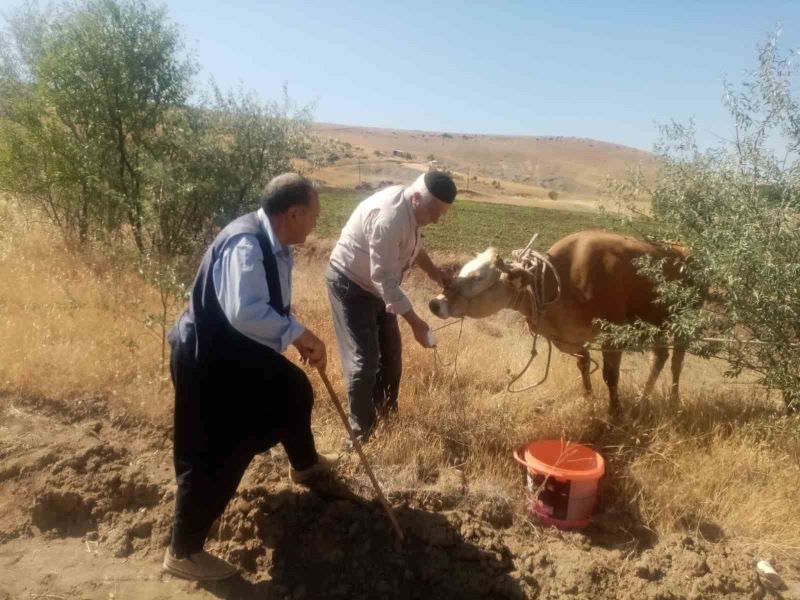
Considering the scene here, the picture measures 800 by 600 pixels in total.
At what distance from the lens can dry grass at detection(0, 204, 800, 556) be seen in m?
3.71

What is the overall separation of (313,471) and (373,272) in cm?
123

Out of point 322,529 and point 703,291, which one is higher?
point 703,291

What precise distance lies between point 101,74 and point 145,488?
8061 millimetres

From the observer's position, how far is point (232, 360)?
9.60 feet

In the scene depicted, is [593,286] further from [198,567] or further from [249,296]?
[198,567]

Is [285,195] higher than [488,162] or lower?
lower

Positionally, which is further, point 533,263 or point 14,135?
point 14,135

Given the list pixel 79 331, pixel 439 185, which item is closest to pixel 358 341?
pixel 439 185

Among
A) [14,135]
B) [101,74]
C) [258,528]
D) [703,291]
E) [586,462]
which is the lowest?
[258,528]

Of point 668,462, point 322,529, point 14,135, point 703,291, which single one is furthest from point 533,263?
point 14,135

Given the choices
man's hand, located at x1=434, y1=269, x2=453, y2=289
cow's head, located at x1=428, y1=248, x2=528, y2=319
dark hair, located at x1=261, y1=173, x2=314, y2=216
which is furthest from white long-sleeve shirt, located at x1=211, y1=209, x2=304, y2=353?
man's hand, located at x1=434, y1=269, x2=453, y2=289

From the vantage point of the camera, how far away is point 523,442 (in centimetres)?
433

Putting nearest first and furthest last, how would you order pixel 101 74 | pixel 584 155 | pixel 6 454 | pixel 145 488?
pixel 145 488, pixel 6 454, pixel 101 74, pixel 584 155

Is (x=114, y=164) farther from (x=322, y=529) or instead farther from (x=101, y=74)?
(x=322, y=529)
